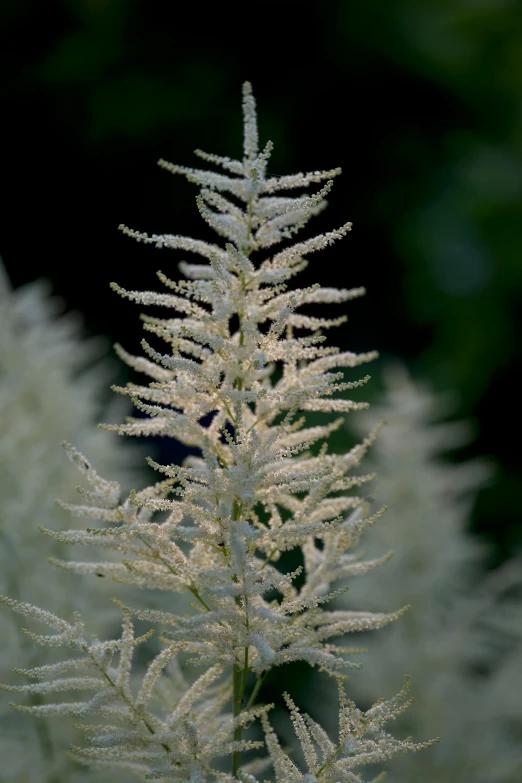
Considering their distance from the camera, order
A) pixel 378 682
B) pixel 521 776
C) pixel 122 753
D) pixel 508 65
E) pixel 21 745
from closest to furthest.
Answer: pixel 122 753, pixel 21 745, pixel 521 776, pixel 378 682, pixel 508 65

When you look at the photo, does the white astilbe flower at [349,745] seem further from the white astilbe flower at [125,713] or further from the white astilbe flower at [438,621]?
the white astilbe flower at [438,621]

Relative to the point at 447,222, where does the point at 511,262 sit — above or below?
below

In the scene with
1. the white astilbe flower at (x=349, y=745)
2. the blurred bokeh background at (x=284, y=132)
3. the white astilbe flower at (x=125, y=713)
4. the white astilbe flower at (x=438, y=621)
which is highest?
the blurred bokeh background at (x=284, y=132)

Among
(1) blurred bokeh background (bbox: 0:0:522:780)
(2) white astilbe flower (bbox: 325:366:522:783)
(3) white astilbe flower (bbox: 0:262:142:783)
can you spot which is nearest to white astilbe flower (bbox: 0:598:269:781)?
(3) white astilbe flower (bbox: 0:262:142:783)

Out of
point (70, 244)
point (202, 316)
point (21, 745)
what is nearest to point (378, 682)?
point (21, 745)

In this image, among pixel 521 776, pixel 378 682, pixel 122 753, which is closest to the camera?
pixel 122 753

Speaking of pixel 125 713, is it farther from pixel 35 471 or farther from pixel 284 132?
pixel 284 132

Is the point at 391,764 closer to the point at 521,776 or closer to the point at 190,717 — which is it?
the point at 521,776

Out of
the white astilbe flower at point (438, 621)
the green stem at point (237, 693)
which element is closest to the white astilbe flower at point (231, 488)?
the green stem at point (237, 693)
